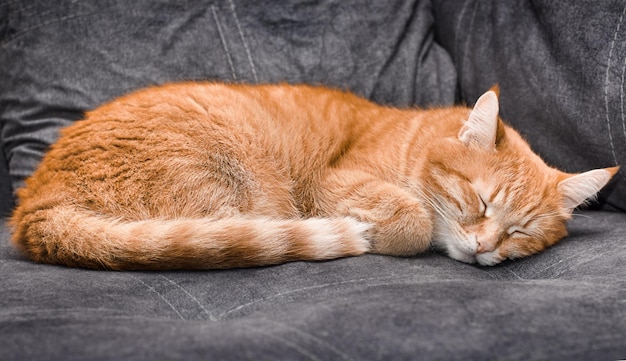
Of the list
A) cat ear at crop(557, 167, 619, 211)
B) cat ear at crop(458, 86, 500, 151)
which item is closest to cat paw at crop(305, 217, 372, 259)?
cat ear at crop(458, 86, 500, 151)

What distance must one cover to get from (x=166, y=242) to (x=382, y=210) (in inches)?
28.6

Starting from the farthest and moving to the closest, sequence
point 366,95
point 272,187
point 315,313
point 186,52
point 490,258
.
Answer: point 366,95 < point 186,52 < point 272,187 < point 490,258 < point 315,313

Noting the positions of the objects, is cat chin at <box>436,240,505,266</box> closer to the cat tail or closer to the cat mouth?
the cat mouth

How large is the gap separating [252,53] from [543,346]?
181cm

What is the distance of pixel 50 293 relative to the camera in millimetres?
1535

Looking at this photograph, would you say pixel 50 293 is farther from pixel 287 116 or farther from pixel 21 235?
pixel 287 116

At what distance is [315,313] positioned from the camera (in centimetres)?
139

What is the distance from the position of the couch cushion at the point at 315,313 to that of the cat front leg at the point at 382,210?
0.37 feet

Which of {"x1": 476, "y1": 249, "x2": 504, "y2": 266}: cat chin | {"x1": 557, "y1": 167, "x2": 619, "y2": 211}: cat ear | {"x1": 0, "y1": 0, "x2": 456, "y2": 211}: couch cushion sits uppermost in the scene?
{"x1": 0, "y1": 0, "x2": 456, "y2": 211}: couch cushion

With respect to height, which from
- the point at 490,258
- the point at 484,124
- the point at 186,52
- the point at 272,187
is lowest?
the point at 490,258

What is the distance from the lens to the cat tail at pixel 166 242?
1725 millimetres

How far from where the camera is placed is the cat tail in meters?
1.72

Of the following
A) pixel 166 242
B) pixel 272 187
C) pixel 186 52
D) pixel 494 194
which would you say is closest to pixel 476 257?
pixel 494 194

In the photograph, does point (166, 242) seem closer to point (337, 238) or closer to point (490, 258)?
point (337, 238)
